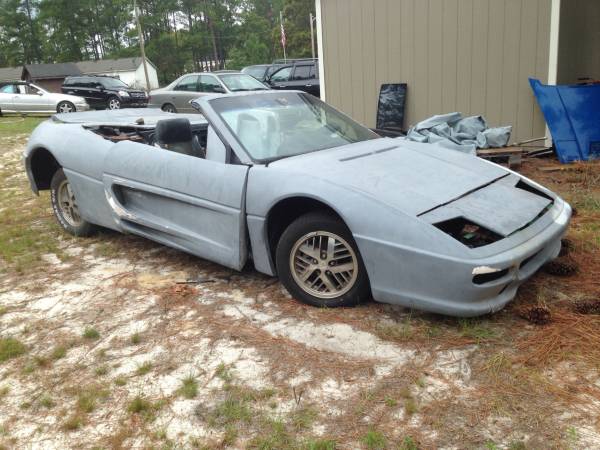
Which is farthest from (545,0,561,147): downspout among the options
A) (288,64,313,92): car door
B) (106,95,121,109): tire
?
(106,95,121,109): tire

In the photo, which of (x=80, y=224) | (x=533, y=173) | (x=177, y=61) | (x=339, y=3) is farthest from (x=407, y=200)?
(x=177, y=61)

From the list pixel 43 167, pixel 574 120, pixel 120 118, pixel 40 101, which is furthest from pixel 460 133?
pixel 40 101

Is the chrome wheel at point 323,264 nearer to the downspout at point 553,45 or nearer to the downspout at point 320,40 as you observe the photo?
the downspout at point 553,45

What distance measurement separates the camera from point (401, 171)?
3.46 meters

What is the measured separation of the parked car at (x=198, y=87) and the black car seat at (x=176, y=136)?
1023cm

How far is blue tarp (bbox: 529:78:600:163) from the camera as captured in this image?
289 inches

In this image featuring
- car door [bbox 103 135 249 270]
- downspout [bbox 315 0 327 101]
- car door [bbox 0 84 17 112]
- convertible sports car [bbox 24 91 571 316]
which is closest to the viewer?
convertible sports car [bbox 24 91 571 316]

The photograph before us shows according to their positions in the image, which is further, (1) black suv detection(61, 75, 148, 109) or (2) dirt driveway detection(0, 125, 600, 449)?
(1) black suv detection(61, 75, 148, 109)

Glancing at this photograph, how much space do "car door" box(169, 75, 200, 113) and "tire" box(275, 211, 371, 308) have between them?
39.9 ft

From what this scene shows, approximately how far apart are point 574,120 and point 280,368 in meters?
6.40

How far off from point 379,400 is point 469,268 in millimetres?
807

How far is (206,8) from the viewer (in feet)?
223

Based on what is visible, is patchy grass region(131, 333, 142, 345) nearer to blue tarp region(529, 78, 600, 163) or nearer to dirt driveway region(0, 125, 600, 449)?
dirt driveway region(0, 125, 600, 449)

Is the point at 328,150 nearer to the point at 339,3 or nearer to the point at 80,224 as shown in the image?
the point at 80,224
